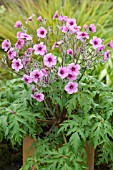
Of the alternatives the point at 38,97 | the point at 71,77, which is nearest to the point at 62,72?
the point at 71,77

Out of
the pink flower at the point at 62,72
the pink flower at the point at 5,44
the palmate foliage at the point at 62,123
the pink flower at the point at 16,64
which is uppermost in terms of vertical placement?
the pink flower at the point at 5,44

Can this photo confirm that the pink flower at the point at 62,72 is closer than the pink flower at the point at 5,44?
Yes

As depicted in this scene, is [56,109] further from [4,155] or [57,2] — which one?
[57,2]

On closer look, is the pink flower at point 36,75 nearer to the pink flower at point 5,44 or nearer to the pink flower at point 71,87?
the pink flower at point 71,87

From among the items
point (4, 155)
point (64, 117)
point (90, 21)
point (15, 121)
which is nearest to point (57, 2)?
point (90, 21)

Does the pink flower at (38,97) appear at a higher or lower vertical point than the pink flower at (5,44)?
lower

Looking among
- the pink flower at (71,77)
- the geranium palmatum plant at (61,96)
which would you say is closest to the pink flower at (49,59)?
the geranium palmatum plant at (61,96)

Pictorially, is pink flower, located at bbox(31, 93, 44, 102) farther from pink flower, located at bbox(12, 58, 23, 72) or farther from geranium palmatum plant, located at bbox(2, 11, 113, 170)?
pink flower, located at bbox(12, 58, 23, 72)

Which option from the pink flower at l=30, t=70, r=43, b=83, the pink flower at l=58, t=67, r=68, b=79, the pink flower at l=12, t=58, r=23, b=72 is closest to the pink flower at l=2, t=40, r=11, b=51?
the pink flower at l=12, t=58, r=23, b=72
